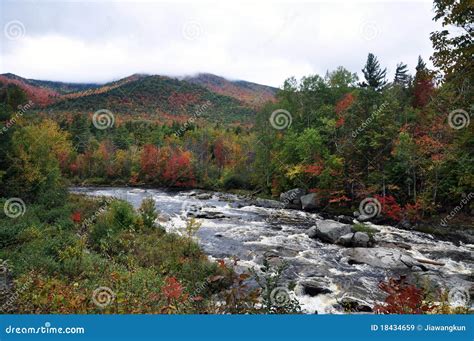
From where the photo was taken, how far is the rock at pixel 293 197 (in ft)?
119

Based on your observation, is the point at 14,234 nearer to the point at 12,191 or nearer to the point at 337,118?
the point at 12,191

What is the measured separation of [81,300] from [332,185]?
29.6 meters

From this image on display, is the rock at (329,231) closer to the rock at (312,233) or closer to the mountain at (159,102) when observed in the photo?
the rock at (312,233)

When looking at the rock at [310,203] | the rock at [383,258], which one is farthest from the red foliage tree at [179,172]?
the rock at [383,258]

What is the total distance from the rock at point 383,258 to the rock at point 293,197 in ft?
59.8

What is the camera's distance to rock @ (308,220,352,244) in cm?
2062

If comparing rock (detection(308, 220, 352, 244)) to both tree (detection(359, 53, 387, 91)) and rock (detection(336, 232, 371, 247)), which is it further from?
tree (detection(359, 53, 387, 91))

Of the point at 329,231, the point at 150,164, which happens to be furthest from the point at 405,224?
the point at 150,164

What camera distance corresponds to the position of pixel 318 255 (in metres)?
17.5

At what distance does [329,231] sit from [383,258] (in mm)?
4538

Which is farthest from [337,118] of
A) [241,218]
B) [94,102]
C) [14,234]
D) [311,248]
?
[94,102]

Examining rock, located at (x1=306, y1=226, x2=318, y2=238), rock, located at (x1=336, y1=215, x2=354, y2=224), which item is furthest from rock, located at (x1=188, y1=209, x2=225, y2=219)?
rock, located at (x1=336, y1=215, x2=354, y2=224)

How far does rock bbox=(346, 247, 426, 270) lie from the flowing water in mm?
317

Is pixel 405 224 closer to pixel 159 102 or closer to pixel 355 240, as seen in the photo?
pixel 355 240
